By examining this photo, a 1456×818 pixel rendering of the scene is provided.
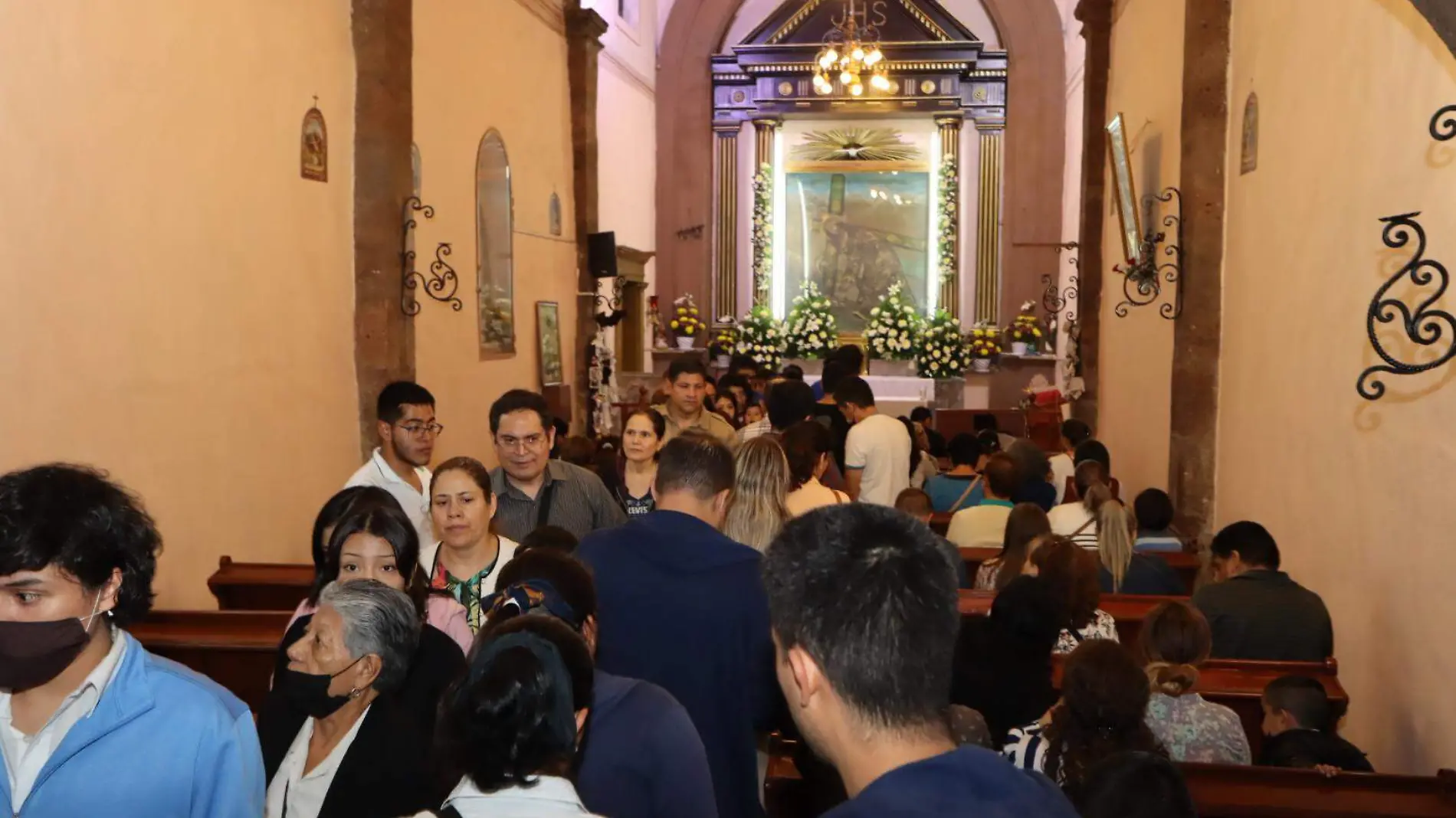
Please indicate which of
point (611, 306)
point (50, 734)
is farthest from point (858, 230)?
point (50, 734)

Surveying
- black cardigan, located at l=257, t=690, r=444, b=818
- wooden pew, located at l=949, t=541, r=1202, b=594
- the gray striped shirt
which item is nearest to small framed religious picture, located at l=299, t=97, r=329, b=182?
the gray striped shirt

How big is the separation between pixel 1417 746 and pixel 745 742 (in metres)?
3.22

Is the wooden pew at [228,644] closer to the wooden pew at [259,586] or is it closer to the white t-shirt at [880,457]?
the wooden pew at [259,586]

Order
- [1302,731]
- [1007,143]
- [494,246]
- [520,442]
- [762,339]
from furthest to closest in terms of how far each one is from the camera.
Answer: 1. [1007,143]
2. [762,339]
3. [494,246]
4. [520,442]
5. [1302,731]

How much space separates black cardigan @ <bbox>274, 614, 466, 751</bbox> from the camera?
299cm

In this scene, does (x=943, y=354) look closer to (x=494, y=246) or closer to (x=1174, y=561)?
(x=494, y=246)

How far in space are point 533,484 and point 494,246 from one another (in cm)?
717

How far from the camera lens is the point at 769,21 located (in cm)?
1955

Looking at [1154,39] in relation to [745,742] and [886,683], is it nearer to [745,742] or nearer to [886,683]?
[745,742]

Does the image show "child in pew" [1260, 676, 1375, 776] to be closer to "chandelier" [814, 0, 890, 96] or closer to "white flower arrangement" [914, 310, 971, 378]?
"chandelier" [814, 0, 890, 96]

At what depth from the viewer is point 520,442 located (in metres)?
5.25

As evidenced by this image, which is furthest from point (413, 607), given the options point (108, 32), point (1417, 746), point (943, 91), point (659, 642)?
point (943, 91)

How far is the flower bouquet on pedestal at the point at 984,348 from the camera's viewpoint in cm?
1775

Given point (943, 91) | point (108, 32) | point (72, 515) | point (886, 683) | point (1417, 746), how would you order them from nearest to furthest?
point (886, 683) → point (72, 515) → point (1417, 746) → point (108, 32) → point (943, 91)
